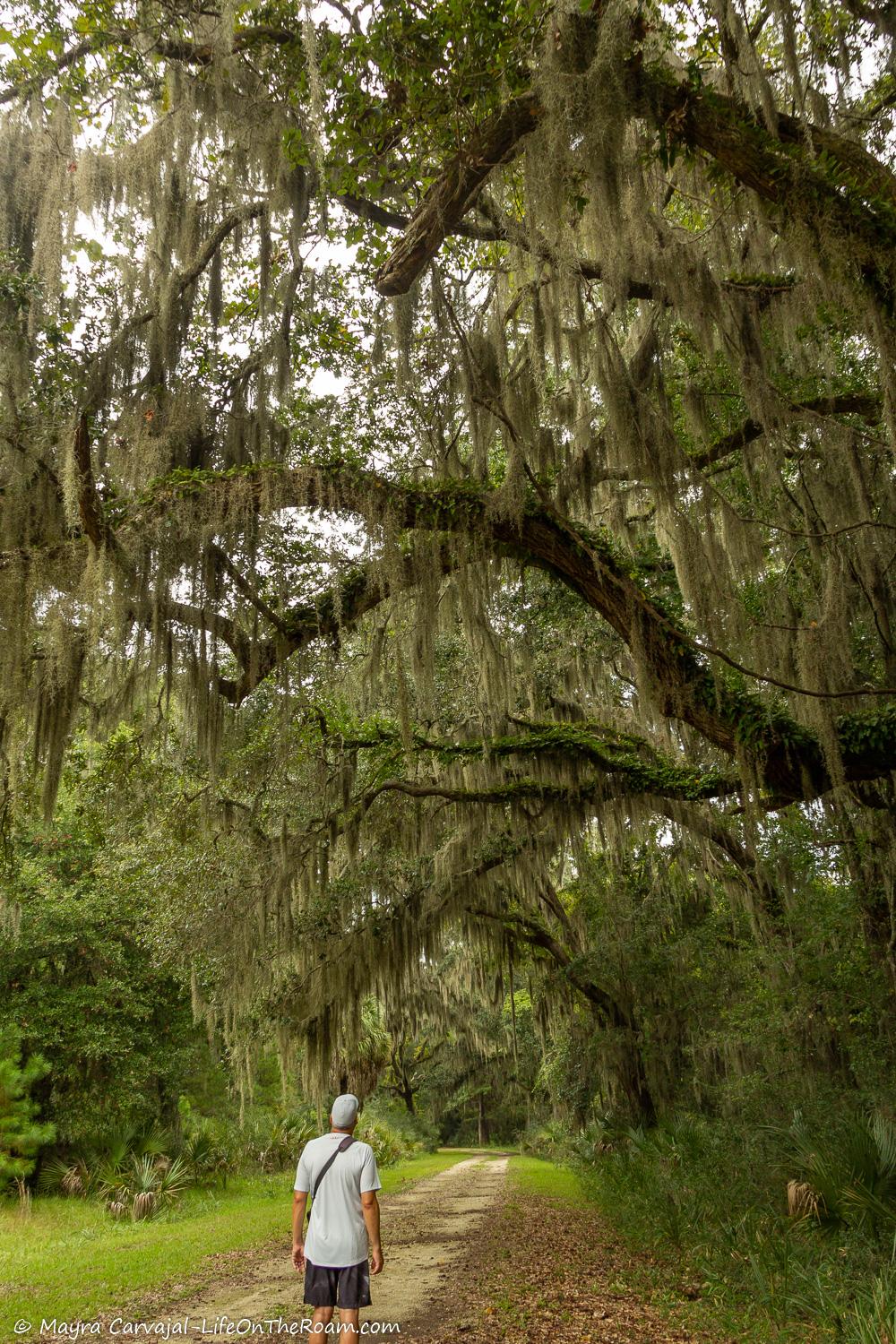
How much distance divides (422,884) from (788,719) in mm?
5536

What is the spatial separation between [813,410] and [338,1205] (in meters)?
6.07

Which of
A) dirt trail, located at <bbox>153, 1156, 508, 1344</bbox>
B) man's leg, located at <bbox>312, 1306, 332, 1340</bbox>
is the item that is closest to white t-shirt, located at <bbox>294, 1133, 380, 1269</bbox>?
man's leg, located at <bbox>312, 1306, 332, 1340</bbox>

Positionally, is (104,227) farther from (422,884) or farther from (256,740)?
(422,884)

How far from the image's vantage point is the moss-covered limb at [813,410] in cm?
648

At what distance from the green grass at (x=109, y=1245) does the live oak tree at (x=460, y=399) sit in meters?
2.36

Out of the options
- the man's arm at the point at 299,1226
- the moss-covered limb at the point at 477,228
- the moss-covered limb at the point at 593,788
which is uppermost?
the moss-covered limb at the point at 477,228

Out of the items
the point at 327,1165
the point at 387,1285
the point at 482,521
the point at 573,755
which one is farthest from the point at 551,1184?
the point at 482,521

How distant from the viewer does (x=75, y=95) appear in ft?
19.3

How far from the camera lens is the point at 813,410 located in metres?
6.25

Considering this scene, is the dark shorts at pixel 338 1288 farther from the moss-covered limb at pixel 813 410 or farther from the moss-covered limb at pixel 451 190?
the moss-covered limb at pixel 813 410

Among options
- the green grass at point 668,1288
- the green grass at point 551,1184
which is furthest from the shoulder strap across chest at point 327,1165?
the green grass at point 551,1184

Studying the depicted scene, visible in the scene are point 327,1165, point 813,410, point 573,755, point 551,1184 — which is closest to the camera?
point 327,1165

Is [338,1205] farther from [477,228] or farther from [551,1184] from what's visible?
[551,1184]

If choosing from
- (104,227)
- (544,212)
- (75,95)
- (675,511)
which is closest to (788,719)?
(675,511)
